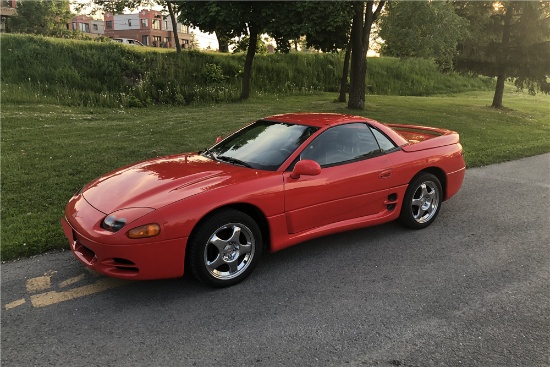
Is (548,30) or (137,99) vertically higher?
(548,30)

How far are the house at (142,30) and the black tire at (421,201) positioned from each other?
83702 millimetres

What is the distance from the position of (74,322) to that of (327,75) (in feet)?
82.8

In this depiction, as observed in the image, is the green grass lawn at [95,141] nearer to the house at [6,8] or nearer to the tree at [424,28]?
the tree at [424,28]

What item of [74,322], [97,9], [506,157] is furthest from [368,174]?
[97,9]

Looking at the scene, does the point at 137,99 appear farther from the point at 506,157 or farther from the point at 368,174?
the point at 368,174

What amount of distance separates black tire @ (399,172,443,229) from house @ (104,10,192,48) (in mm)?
→ 83702

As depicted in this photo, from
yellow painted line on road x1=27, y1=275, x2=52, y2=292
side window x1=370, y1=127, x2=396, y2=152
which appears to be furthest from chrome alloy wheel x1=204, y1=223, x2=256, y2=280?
side window x1=370, y1=127, x2=396, y2=152

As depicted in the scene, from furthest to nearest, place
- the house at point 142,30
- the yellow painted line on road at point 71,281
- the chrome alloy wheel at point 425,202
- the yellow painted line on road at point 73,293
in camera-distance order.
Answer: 1. the house at point 142,30
2. the chrome alloy wheel at point 425,202
3. the yellow painted line on road at point 71,281
4. the yellow painted line on road at point 73,293

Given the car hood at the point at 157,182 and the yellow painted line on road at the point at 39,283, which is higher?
the car hood at the point at 157,182

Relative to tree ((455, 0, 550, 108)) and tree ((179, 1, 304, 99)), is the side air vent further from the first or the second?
tree ((455, 0, 550, 108))

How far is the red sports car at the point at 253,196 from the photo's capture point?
11.0 ft

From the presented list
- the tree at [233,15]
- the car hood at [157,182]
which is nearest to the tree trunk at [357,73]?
the tree at [233,15]

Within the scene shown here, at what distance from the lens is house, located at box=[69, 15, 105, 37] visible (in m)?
81.0

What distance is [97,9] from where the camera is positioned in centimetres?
2647
